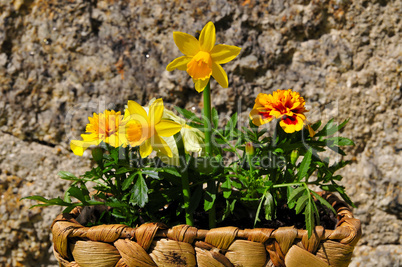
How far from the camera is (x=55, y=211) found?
1.14m

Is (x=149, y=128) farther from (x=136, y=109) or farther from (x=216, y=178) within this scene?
(x=216, y=178)

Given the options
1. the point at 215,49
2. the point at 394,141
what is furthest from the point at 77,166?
the point at 394,141

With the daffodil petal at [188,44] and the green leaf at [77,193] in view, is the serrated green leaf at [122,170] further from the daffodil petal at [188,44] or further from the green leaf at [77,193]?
the daffodil petal at [188,44]

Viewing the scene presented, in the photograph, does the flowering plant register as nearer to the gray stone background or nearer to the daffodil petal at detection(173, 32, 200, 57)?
the daffodil petal at detection(173, 32, 200, 57)

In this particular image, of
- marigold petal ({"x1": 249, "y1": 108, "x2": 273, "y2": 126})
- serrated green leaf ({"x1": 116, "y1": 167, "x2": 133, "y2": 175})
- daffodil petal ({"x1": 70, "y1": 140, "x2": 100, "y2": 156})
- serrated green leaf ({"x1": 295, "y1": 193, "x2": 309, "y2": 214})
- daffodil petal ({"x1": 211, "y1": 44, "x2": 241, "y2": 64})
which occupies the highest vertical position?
daffodil petal ({"x1": 211, "y1": 44, "x2": 241, "y2": 64})

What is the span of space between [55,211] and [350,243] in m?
0.82

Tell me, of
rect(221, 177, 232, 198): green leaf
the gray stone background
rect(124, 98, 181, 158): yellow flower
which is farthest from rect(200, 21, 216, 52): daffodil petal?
the gray stone background

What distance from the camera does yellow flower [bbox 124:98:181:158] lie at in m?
0.66

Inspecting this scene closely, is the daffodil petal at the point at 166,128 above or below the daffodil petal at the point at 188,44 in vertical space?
below

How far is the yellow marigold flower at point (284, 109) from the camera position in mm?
698

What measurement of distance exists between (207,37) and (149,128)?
0.18 meters

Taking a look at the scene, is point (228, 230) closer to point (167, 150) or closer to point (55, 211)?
point (167, 150)

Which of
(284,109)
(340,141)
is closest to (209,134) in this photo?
(284,109)

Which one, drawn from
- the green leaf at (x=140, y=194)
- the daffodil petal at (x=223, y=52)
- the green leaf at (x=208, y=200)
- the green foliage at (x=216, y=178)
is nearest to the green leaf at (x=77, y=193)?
the green foliage at (x=216, y=178)
